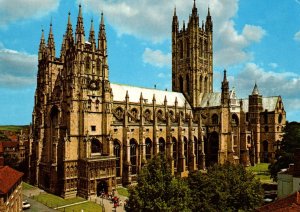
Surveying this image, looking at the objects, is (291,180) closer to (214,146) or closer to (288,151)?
(288,151)

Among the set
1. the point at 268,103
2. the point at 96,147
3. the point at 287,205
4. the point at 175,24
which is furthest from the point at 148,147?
the point at 287,205

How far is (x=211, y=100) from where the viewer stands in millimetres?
93875

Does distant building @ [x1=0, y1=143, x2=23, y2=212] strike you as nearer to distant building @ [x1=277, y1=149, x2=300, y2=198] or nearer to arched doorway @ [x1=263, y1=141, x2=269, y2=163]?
distant building @ [x1=277, y1=149, x2=300, y2=198]

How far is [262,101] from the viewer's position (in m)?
103

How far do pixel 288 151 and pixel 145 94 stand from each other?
3845cm

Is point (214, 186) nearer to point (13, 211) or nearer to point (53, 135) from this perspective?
point (13, 211)

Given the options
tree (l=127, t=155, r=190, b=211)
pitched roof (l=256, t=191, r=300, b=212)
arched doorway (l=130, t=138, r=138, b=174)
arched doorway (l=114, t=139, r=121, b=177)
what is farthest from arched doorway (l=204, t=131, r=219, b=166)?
pitched roof (l=256, t=191, r=300, b=212)

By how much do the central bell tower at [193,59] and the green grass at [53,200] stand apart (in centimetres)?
5012

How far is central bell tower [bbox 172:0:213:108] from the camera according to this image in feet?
312

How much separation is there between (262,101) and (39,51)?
70500 mm

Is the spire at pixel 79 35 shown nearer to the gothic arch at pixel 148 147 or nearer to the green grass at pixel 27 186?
the gothic arch at pixel 148 147

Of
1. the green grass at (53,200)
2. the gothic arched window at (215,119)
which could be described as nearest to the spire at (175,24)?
the gothic arched window at (215,119)

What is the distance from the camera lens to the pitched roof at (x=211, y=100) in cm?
9223

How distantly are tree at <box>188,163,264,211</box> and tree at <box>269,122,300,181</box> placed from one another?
61.9ft
